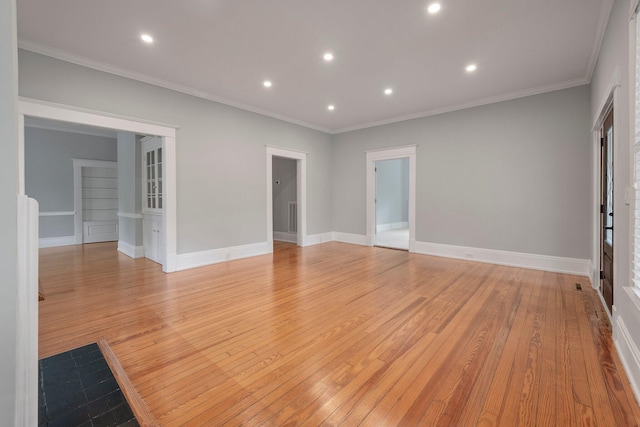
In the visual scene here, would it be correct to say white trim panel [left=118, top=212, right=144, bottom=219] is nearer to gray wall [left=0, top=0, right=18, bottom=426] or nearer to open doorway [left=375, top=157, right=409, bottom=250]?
gray wall [left=0, top=0, right=18, bottom=426]

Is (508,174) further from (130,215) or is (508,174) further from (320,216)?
(130,215)

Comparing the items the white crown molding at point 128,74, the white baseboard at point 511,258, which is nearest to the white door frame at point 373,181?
the white baseboard at point 511,258

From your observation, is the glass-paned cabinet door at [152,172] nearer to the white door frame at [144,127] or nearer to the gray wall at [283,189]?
the white door frame at [144,127]

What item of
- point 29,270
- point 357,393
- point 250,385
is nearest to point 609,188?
point 357,393

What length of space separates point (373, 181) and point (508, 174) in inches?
108

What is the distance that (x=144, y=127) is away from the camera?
13.3ft

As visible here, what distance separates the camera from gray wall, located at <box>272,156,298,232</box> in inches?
290

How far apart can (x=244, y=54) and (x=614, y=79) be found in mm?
3736

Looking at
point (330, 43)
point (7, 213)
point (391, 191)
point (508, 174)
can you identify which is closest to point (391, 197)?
point (391, 191)

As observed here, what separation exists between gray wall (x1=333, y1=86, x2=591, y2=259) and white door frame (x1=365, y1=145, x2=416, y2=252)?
105 mm

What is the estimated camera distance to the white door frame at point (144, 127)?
3255 mm

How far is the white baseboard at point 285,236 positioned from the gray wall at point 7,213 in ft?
21.4

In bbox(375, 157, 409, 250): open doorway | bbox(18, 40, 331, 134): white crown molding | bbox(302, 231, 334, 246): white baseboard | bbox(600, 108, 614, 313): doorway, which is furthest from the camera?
bbox(375, 157, 409, 250): open doorway

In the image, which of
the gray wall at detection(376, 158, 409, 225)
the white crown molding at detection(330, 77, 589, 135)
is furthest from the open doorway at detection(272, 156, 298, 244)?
the gray wall at detection(376, 158, 409, 225)
